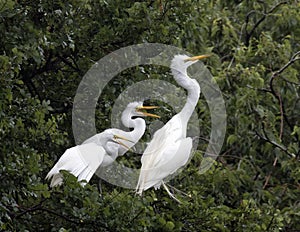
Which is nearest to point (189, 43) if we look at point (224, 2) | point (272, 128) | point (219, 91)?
point (219, 91)

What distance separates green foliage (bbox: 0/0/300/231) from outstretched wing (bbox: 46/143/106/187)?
104 mm

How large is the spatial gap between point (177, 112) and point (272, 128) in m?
1.22

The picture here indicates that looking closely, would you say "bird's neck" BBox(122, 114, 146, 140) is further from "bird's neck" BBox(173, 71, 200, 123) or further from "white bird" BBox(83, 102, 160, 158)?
"bird's neck" BBox(173, 71, 200, 123)

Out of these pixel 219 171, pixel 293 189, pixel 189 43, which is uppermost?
pixel 189 43

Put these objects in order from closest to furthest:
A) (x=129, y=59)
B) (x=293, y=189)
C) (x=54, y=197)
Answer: (x=54, y=197) < (x=129, y=59) < (x=293, y=189)

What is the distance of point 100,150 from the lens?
4.42m

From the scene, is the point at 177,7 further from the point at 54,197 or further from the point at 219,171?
the point at 54,197

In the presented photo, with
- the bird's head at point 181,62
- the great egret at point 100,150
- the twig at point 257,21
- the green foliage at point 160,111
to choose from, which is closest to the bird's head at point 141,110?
the great egret at point 100,150

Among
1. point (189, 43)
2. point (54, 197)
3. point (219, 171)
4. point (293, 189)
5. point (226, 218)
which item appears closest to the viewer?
point (54, 197)

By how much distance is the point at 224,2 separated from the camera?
24.6 feet

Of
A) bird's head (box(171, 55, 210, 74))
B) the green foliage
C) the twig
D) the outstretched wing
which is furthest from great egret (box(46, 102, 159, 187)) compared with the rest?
the twig

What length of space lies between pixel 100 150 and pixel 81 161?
158 millimetres

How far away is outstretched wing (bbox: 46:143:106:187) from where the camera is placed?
165 inches

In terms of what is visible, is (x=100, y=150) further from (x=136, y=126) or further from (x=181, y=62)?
(x=181, y=62)
